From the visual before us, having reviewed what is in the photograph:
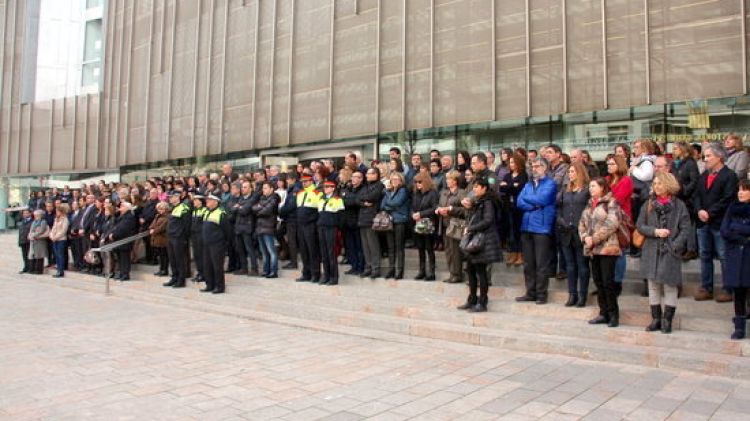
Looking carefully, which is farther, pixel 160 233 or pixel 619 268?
pixel 160 233

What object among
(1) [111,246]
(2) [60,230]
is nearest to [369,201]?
(1) [111,246]

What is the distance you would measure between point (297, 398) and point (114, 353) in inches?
119

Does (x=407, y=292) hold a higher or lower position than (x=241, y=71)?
lower

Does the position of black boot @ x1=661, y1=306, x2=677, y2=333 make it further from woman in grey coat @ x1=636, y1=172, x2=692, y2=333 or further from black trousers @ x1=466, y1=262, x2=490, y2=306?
black trousers @ x1=466, y1=262, x2=490, y2=306

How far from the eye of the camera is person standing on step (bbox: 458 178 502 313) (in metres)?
7.33

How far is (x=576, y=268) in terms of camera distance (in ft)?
23.8

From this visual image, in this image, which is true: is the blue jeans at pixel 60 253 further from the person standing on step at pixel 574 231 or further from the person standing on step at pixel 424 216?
the person standing on step at pixel 574 231

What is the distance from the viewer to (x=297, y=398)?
16.3ft

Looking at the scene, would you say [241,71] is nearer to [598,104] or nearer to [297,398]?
[598,104]

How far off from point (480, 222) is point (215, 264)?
5428mm

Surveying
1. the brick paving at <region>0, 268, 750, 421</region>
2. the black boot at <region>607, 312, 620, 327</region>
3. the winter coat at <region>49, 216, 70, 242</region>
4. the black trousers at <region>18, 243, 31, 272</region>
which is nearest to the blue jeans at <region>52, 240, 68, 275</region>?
the winter coat at <region>49, 216, 70, 242</region>

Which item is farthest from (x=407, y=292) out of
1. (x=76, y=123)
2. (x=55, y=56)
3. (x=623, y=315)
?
(x=55, y=56)

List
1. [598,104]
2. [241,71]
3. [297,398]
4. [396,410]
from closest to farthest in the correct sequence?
[396,410]
[297,398]
[598,104]
[241,71]

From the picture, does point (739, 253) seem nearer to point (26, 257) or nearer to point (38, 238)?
point (38, 238)
